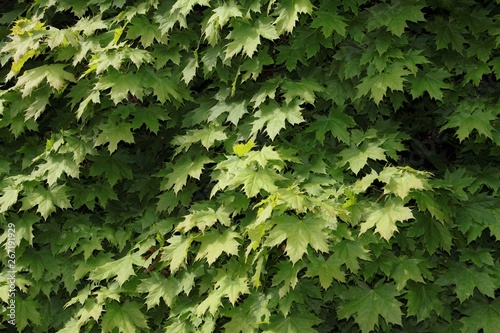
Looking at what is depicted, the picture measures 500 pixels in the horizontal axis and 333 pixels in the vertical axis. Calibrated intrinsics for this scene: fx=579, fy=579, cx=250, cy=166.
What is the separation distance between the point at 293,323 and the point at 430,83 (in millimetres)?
1664

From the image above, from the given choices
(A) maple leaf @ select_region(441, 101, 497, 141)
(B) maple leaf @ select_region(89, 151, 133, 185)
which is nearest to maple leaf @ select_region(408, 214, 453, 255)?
(A) maple leaf @ select_region(441, 101, 497, 141)

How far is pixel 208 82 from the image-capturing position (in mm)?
4184

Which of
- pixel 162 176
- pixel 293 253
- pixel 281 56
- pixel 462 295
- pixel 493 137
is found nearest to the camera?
pixel 293 253

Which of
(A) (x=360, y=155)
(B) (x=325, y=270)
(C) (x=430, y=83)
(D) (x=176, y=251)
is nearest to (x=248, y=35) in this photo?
(A) (x=360, y=155)

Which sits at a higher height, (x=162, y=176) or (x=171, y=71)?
(x=171, y=71)

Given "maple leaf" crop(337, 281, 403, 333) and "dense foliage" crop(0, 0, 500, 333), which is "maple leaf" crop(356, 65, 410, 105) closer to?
"dense foliage" crop(0, 0, 500, 333)

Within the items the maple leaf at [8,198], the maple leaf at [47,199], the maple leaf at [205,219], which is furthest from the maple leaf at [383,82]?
the maple leaf at [8,198]

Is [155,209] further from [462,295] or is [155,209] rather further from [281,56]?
[462,295]

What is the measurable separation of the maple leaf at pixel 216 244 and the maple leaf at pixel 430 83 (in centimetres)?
141

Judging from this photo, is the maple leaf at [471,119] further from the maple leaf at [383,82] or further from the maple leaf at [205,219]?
the maple leaf at [205,219]

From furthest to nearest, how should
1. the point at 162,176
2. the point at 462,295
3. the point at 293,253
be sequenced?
the point at 162,176
the point at 462,295
the point at 293,253

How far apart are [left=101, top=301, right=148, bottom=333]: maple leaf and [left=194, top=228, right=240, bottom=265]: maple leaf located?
24.8 inches

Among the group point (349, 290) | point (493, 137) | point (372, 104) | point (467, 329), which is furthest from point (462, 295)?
point (372, 104)

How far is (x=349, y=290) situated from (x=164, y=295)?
1.19 metres
